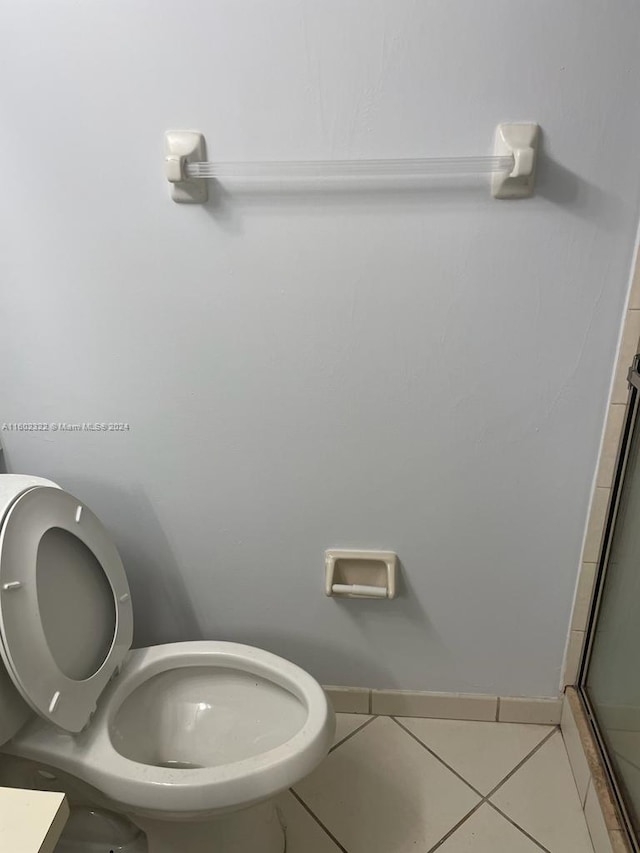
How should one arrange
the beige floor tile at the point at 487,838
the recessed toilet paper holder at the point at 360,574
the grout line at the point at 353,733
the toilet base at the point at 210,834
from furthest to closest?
the grout line at the point at 353,733 → the recessed toilet paper holder at the point at 360,574 → the beige floor tile at the point at 487,838 → the toilet base at the point at 210,834

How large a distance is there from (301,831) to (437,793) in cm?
31

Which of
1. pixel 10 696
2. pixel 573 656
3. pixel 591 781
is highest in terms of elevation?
pixel 10 696

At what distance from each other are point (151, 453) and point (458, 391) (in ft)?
2.20

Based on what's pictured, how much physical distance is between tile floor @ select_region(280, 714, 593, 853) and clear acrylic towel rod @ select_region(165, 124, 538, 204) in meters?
1.25

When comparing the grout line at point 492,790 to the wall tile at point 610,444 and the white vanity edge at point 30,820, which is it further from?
the white vanity edge at point 30,820

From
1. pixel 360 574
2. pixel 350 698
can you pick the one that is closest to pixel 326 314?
pixel 360 574

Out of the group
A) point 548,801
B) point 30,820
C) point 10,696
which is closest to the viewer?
point 30,820

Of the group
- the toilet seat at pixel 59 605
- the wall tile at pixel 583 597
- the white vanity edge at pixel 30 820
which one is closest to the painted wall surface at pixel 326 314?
the wall tile at pixel 583 597

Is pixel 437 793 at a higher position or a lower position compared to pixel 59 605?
lower

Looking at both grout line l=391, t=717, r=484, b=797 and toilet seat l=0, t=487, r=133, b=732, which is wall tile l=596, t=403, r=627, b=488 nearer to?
grout line l=391, t=717, r=484, b=797

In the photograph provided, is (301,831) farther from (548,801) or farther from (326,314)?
(326,314)

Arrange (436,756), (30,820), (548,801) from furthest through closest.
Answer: (436,756) → (548,801) → (30,820)

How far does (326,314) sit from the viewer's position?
4.05ft

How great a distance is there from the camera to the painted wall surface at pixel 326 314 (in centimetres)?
107
